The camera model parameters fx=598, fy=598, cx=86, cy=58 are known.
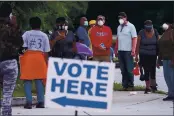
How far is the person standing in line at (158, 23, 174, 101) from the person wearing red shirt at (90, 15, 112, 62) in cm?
186

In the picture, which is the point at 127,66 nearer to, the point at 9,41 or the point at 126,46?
the point at 126,46

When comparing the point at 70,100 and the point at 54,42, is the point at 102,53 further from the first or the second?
the point at 70,100

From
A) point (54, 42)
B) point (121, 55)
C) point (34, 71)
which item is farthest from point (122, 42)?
point (34, 71)

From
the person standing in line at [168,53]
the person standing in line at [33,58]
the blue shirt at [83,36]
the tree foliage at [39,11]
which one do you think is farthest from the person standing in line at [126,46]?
the tree foliage at [39,11]

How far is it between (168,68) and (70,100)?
507 cm

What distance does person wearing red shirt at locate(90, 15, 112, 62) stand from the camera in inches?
538

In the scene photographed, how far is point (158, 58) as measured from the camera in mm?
12477

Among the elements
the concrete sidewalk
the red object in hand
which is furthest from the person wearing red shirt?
the concrete sidewalk

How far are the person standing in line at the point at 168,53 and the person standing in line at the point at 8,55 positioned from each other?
3.33 metres

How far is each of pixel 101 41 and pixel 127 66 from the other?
0.83 m

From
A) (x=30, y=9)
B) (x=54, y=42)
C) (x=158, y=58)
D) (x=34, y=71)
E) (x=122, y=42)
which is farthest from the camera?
(x=30, y=9)

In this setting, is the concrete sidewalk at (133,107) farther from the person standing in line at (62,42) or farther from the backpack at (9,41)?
the backpack at (9,41)

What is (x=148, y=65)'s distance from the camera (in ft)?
43.1

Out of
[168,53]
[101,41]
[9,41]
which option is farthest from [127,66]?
[9,41]
